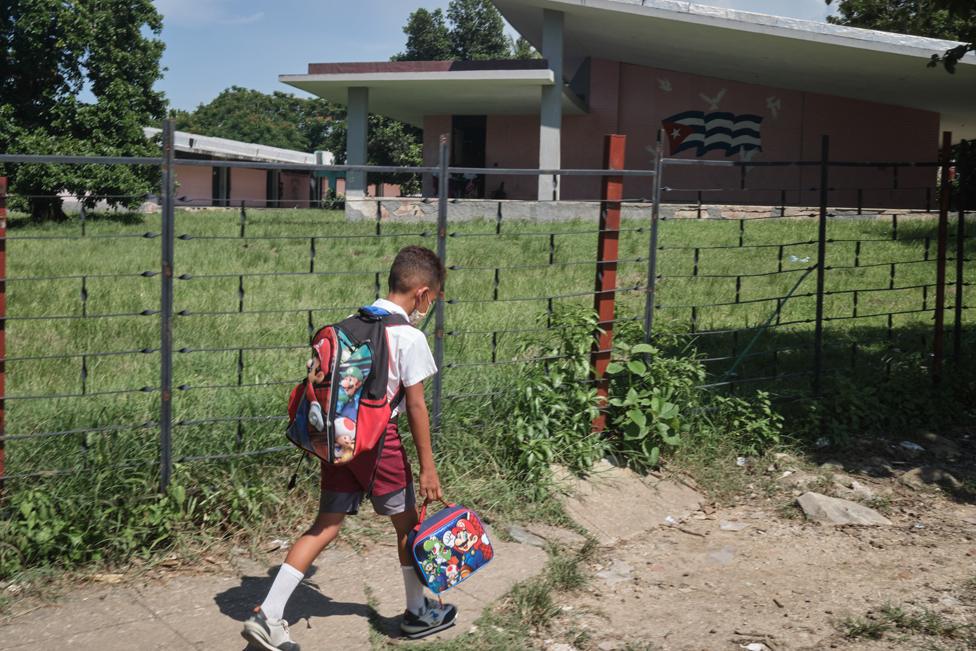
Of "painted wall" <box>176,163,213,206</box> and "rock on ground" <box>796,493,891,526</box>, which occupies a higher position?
"painted wall" <box>176,163,213,206</box>

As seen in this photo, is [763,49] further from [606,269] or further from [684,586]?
[684,586]

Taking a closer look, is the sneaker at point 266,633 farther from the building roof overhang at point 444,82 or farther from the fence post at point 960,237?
the building roof overhang at point 444,82

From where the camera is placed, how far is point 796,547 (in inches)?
214

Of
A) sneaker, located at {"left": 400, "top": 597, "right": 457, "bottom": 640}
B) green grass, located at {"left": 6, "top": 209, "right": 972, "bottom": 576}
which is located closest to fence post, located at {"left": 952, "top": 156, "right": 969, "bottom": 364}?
green grass, located at {"left": 6, "top": 209, "right": 972, "bottom": 576}

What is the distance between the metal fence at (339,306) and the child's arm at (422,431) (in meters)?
1.51

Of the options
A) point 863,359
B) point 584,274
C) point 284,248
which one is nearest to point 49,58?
point 284,248

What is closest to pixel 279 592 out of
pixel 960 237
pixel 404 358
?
pixel 404 358

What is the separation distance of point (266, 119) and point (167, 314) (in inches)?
2697

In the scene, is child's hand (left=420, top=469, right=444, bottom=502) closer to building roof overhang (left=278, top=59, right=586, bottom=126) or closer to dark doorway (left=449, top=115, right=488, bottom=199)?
building roof overhang (left=278, top=59, right=586, bottom=126)

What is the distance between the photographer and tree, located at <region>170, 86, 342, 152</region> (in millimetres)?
68000

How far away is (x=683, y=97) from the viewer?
2377 centimetres

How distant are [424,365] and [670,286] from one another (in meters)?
8.43

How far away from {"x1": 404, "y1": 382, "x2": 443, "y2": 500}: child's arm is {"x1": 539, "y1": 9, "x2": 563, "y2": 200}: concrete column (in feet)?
57.0

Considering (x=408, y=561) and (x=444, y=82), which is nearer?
(x=408, y=561)
